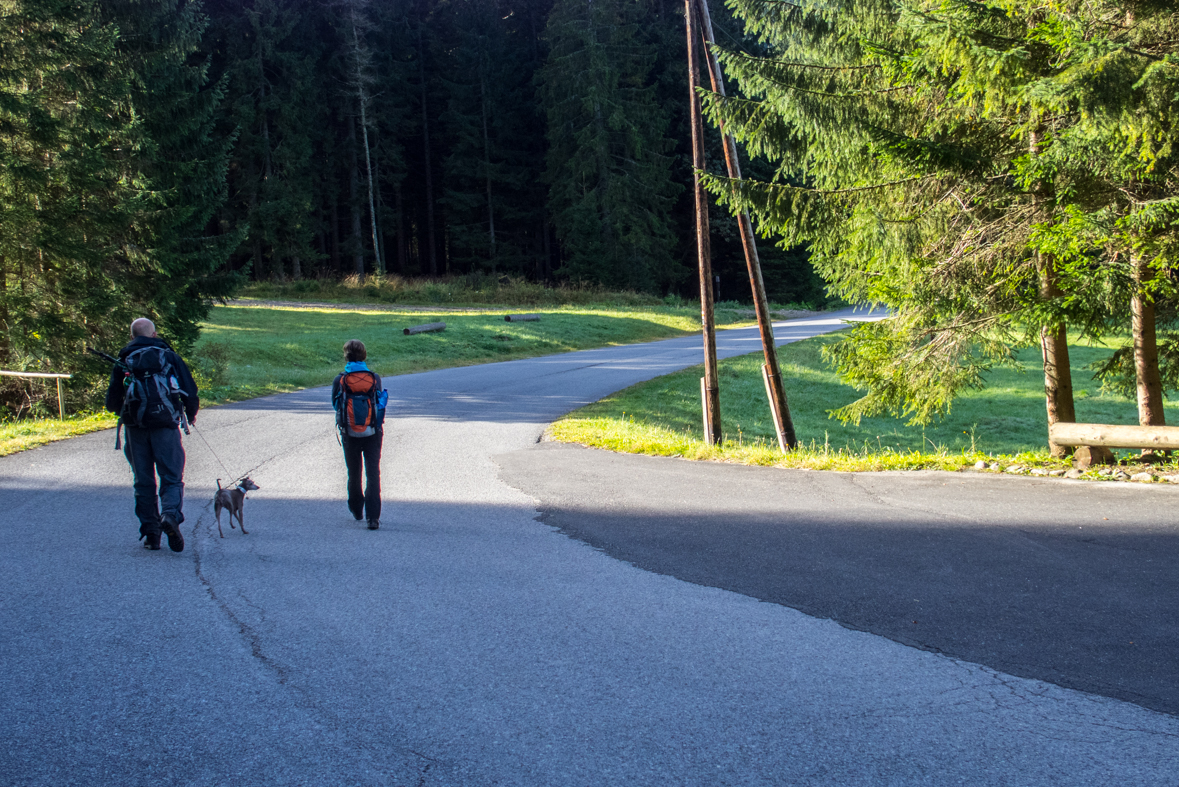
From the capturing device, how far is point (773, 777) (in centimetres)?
349

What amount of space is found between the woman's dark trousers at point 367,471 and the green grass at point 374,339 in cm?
1090

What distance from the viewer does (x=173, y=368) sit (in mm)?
7250

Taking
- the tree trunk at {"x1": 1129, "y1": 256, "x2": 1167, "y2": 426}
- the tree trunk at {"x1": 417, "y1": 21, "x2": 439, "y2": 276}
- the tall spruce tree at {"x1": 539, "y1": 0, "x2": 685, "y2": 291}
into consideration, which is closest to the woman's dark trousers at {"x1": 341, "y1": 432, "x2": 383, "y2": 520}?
the tree trunk at {"x1": 1129, "y1": 256, "x2": 1167, "y2": 426}

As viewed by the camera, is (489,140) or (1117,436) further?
(489,140)

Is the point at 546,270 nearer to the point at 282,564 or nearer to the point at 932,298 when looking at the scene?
the point at 932,298

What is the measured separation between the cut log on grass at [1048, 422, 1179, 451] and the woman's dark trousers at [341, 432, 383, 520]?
740 centimetres

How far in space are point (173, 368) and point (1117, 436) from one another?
9242 millimetres

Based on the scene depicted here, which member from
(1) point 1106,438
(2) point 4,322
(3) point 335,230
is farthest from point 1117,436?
(3) point 335,230

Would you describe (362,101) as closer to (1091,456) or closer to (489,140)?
(489,140)

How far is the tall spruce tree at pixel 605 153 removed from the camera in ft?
167

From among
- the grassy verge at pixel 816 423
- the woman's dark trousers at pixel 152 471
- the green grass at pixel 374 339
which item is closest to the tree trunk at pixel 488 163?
the green grass at pixel 374 339

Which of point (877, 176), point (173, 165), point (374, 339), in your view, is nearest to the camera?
point (877, 176)

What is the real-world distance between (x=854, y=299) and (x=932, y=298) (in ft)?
5.32

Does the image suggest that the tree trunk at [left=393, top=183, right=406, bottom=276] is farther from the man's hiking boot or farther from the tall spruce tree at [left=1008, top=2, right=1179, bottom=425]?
the man's hiking boot
